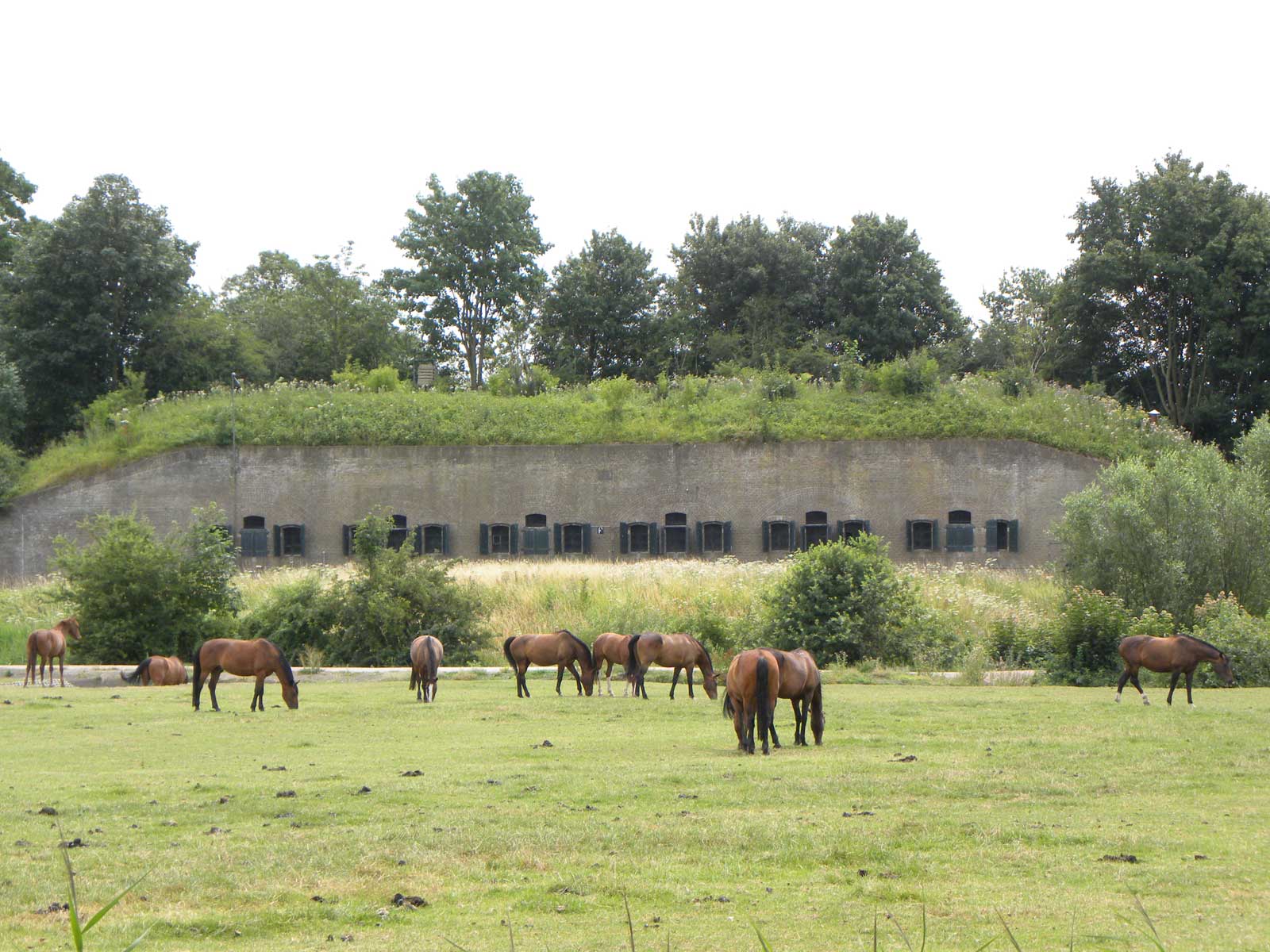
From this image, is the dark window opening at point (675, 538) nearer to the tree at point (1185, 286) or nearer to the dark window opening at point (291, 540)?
the dark window opening at point (291, 540)

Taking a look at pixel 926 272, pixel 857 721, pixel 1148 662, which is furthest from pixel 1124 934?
pixel 926 272

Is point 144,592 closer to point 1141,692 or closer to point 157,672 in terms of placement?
point 157,672

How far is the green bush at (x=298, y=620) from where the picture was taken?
2778cm

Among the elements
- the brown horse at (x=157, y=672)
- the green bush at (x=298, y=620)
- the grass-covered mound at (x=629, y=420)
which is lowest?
the brown horse at (x=157, y=672)

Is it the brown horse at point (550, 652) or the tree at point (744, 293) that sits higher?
the tree at point (744, 293)

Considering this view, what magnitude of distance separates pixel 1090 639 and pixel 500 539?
25.4 metres

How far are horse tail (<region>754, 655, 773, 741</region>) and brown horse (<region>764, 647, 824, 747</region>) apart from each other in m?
0.22

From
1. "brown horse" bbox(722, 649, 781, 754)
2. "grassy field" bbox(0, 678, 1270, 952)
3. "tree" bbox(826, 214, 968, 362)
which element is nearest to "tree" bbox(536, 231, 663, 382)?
"tree" bbox(826, 214, 968, 362)

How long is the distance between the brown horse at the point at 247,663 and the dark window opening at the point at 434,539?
28.4 metres

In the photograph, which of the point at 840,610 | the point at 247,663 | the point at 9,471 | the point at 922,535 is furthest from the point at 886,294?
the point at 247,663

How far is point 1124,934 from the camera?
642cm

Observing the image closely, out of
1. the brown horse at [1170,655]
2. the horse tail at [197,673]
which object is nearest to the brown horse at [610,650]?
the horse tail at [197,673]

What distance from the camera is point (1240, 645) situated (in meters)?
23.4

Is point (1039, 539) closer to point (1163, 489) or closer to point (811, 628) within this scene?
point (1163, 489)
